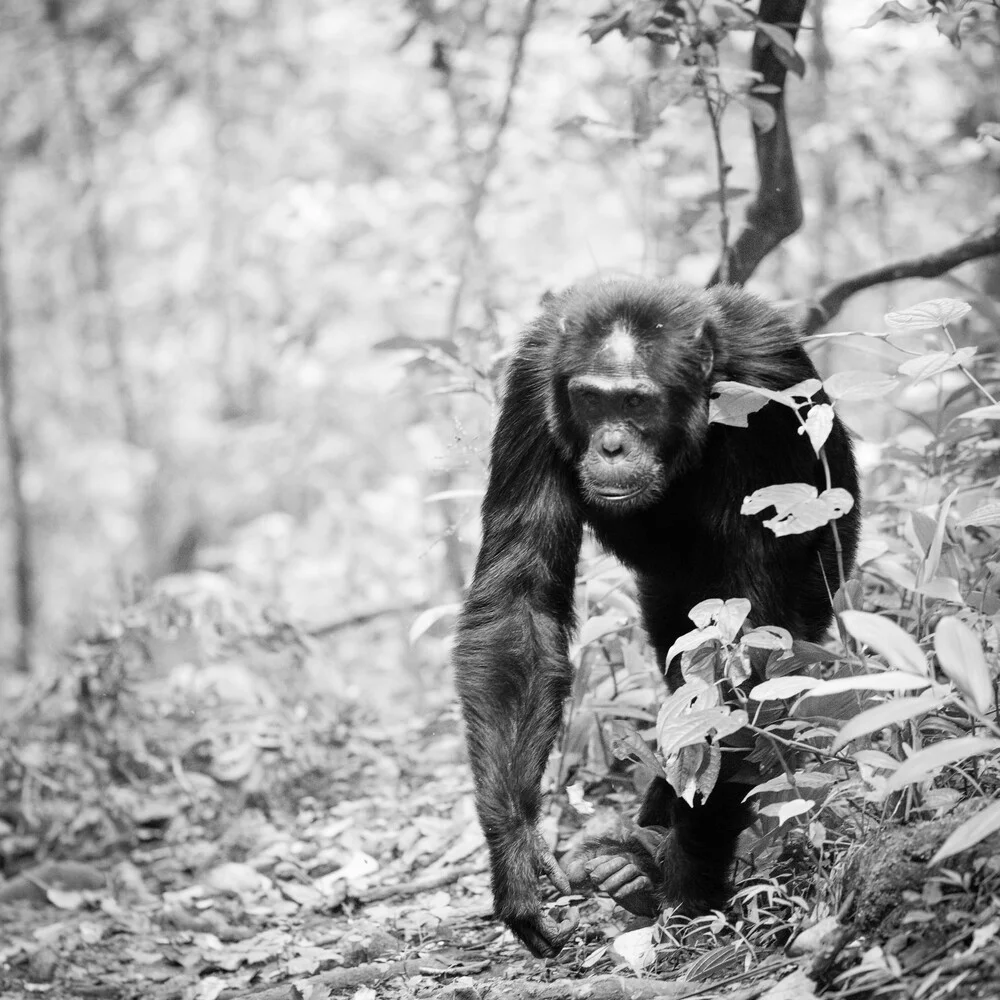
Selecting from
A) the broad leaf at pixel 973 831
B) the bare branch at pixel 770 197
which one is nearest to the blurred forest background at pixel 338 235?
the bare branch at pixel 770 197

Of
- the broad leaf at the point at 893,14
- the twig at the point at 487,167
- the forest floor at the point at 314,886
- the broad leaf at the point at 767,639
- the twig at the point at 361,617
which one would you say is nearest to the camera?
the forest floor at the point at 314,886

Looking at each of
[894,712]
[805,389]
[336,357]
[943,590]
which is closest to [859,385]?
[805,389]

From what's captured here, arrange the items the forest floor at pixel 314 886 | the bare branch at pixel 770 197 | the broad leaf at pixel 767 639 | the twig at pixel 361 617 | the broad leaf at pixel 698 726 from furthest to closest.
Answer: the twig at pixel 361 617
the bare branch at pixel 770 197
the broad leaf at pixel 767 639
the broad leaf at pixel 698 726
the forest floor at pixel 314 886

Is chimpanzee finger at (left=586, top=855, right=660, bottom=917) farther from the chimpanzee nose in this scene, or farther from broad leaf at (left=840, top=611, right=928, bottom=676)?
broad leaf at (left=840, top=611, right=928, bottom=676)

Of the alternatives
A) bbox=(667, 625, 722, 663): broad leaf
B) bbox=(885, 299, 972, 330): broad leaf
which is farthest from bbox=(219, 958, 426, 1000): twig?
bbox=(885, 299, 972, 330): broad leaf

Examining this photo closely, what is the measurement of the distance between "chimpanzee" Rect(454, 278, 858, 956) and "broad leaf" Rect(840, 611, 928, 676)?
103cm

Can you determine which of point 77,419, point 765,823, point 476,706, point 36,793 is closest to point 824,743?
point 765,823

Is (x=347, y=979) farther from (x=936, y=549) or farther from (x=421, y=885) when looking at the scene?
(x=936, y=549)

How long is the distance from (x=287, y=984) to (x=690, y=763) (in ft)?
5.23

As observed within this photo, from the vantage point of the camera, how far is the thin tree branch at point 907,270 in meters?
5.53

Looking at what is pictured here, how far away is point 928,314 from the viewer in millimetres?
3461

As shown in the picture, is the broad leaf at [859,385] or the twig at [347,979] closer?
the broad leaf at [859,385]

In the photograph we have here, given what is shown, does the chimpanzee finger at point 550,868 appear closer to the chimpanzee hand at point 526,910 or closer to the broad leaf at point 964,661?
the chimpanzee hand at point 526,910

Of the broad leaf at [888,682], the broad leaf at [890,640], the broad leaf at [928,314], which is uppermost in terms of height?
the broad leaf at [928,314]
